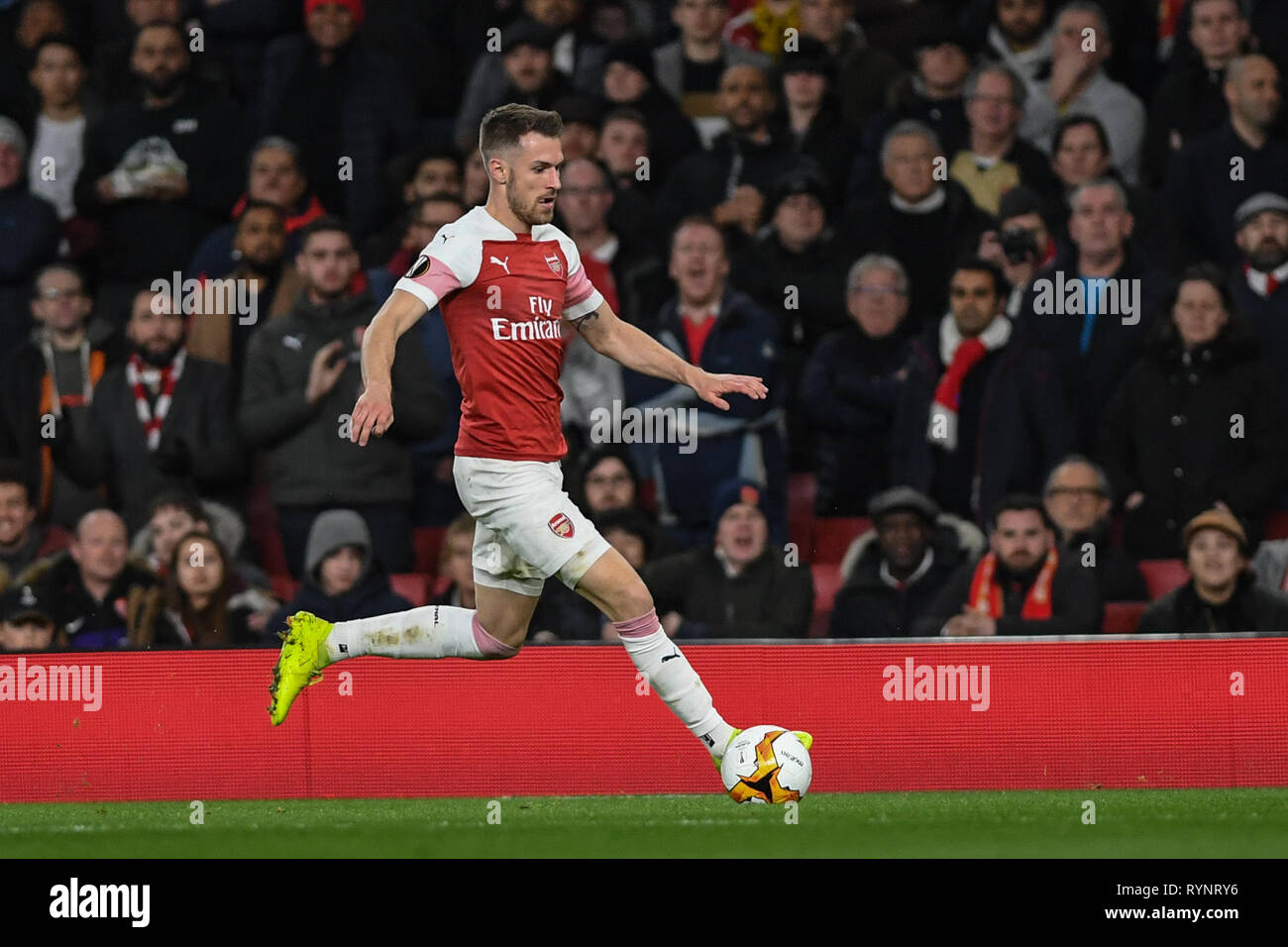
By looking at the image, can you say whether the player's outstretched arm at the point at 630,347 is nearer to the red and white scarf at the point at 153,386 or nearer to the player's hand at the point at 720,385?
the player's hand at the point at 720,385

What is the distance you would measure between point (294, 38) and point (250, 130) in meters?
0.58

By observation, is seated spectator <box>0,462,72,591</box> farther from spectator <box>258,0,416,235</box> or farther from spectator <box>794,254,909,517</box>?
spectator <box>794,254,909,517</box>

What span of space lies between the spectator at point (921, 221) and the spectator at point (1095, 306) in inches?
17.8

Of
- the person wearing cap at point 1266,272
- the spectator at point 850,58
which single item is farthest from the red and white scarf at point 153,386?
the person wearing cap at point 1266,272

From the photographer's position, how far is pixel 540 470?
21.5ft

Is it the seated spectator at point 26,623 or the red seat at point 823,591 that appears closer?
the red seat at point 823,591

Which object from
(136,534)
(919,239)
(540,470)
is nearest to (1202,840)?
(540,470)

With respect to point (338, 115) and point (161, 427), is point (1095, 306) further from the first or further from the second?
point (161, 427)

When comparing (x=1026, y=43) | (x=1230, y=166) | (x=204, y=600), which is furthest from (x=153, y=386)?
(x=1230, y=166)

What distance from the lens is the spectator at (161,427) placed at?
10.2m

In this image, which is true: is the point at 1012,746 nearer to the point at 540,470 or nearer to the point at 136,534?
the point at 540,470

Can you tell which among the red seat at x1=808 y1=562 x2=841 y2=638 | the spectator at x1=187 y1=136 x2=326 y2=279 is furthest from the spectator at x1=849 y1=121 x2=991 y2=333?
the spectator at x1=187 y1=136 x2=326 y2=279

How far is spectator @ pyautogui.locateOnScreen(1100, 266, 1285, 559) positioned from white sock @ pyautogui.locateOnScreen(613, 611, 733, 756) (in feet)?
12.9

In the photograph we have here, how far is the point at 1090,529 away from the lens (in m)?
9.66
